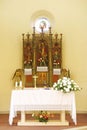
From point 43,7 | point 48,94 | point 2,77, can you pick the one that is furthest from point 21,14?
point 48,94

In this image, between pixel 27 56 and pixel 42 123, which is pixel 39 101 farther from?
pixel 27 56

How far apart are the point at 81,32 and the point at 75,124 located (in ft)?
13.7

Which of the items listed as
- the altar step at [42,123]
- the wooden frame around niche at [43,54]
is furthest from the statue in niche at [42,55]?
the altar step at [42,123]

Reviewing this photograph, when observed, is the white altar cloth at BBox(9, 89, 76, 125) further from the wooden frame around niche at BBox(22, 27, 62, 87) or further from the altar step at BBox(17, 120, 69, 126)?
the wooden frame around niche at BBox(22, 27, 62, 87)

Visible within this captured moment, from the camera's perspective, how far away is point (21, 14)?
11.2 m

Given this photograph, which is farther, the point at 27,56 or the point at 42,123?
the point at 27,56

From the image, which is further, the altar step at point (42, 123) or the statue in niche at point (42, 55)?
the statue in niche at point (42, 55)

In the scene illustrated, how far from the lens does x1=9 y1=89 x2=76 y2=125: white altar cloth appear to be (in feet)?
26.1

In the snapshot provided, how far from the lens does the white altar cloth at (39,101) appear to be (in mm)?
7969

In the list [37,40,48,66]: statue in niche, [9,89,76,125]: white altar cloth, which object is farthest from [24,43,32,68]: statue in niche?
[9,89,76,125]: white altar cloth

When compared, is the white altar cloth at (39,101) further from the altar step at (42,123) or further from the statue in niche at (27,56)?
the statue in niche at (27,56)

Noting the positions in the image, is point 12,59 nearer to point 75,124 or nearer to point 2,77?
point 2,77

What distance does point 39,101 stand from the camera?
26.2 ft

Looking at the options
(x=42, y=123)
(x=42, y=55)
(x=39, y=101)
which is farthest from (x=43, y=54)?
(x=42, y=123)
